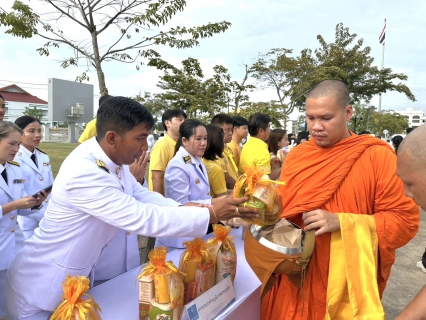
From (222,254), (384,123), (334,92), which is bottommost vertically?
(222,254)

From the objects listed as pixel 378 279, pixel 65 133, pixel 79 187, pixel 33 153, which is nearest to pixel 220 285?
pixel 79 187

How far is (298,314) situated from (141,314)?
3.23 feet

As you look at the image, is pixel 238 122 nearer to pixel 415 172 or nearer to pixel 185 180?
pixel 185 180

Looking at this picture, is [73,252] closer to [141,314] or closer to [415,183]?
[141,314]

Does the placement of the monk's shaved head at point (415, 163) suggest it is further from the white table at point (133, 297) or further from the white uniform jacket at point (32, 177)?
the white uniform jacket at point (32, 177)

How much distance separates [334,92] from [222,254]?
46.9 inches

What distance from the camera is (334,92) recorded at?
195 centimetres

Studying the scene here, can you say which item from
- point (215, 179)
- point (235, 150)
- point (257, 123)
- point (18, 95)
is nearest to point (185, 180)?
point (215, 179)

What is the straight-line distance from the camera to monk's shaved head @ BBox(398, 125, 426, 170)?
1186 mm

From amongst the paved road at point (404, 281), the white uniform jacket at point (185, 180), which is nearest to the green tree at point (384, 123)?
the paved road at point (404, 281)

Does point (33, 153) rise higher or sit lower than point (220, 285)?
higher

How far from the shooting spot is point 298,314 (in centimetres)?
194

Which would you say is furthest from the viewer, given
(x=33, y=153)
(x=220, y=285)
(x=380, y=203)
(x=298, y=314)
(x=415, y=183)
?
(x=33, y=153)

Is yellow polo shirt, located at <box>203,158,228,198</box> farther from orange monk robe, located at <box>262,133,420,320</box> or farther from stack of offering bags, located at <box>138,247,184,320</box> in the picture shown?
stack of offering bags, located at <box>138,247,184,320</box>
